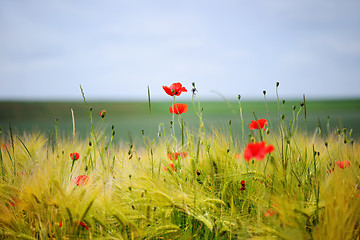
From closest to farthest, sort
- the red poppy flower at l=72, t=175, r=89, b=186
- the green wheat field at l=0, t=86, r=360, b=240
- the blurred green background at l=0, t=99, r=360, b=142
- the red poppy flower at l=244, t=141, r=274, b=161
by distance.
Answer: the red poppy flower at l=244, t=141, r=274, b=161 → the green wheat field at l=0, t=86, r=360, b=240 → the red poppy flower at l=72, t=175, r=89, b=186 → the blurred green background at l=0, t=99, r=360, b=142

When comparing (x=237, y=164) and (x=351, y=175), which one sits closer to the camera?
(x=351, y=175)

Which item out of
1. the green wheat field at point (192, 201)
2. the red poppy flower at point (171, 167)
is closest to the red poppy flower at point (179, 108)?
the green wheat field at point (192, 201)

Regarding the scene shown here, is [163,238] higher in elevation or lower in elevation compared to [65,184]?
lower

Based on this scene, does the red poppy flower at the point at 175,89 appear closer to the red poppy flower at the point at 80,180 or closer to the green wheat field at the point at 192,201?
the green wheat field at the point at 192,201

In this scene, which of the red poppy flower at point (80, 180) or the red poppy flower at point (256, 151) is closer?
the red poppy flower at point (256, 151)

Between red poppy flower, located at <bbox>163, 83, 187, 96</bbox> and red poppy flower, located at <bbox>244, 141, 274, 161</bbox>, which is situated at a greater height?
red poppy flower, located at <bbox>163, 83, 187, 96</bbox>

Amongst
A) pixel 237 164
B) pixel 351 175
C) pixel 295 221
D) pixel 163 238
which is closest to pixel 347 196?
pixel 351 175

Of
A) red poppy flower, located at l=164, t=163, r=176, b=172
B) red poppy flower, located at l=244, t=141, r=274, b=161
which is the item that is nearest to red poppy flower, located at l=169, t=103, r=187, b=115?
red poppy flower, located at l=164, t=163, r=176, b=172

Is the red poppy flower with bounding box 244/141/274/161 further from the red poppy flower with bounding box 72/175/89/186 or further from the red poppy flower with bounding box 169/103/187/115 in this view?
the red poppy flower with bounding box 72/175/89/186

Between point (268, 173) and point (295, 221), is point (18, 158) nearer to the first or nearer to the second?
point (268, 173)

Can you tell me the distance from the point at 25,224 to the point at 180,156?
73 centimetres

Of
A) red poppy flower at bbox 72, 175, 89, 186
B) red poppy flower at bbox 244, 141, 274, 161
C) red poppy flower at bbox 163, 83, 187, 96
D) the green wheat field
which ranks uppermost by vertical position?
red poppy flower at bbox 163, 83, 187, 96

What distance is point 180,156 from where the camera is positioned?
1544 millimetres

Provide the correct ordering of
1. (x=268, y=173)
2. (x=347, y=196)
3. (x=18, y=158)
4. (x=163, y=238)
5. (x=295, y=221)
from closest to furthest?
(x=295, y=221) → (x=347, y=196) → (x=163, y=238) → (x=268, y=173) → (x=18, y=158)
